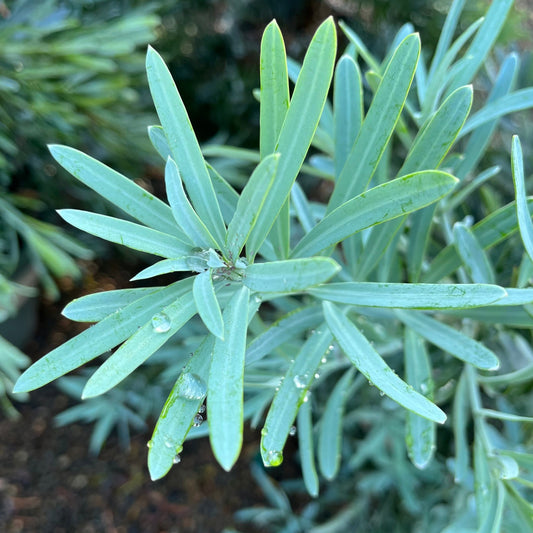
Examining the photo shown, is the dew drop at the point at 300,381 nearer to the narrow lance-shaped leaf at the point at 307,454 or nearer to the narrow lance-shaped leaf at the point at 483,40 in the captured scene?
the narrow lance-shaped leaf at the point at 307,454

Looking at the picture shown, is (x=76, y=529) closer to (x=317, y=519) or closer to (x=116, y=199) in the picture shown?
(x=317, y=519)

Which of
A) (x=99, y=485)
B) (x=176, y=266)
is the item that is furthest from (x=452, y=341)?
(x=99, y=485)

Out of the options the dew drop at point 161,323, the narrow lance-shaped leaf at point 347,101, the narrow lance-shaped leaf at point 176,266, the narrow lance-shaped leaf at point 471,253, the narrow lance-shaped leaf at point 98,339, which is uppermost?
the narrow lance-shaped leaf at point 347,101

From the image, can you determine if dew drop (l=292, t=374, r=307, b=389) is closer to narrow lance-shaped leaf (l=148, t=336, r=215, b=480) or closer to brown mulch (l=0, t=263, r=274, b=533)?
narrow lance-shaped leaf (l=148, t=336, r=215, b=480)

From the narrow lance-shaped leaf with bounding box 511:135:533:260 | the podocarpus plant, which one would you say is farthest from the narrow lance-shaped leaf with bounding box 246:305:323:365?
the narrow lance-shaped leaf with bounding box 511:135:533:260

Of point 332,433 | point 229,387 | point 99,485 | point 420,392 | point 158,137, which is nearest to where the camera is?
point 229,387

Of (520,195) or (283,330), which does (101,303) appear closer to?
(283,330)

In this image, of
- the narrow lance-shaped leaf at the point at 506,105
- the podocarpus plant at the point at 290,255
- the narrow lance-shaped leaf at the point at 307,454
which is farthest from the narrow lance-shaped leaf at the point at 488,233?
the narrow lance-shaped leaf at the point at 307,454

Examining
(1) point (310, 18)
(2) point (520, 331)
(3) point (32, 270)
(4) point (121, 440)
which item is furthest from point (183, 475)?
(1) point (310, 18)
